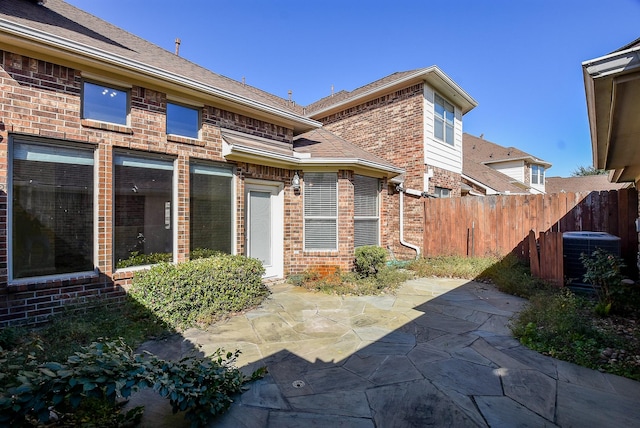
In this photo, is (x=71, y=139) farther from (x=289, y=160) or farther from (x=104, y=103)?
(x=289, y=160)

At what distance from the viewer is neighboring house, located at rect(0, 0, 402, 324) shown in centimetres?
393

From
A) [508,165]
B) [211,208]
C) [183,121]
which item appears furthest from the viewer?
[508,165]

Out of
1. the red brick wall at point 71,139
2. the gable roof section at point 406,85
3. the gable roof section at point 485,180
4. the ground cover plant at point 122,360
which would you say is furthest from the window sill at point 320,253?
the gable roof section at point 485,180

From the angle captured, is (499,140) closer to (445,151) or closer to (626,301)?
(445,151)

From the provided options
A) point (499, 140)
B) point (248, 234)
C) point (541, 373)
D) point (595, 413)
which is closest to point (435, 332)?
point (541, 373)

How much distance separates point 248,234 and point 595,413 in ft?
19.0

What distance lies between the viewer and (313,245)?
23.8 ft

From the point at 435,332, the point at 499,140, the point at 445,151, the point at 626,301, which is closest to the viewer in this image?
the point at 435,332

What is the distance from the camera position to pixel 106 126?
452cm

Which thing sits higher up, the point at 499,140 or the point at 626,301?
the point at 499,140

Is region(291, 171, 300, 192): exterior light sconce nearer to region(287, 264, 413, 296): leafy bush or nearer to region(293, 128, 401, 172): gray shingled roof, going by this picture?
region(293, 128, 401, 172): gray shingled roof

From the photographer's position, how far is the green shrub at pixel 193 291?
14.0ft

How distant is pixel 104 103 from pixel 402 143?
26.7 feet

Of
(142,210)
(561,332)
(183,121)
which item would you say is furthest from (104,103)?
(561,332)
